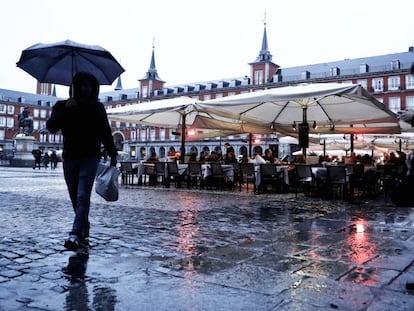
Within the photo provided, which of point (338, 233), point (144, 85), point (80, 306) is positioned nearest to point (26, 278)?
point (80, 306)

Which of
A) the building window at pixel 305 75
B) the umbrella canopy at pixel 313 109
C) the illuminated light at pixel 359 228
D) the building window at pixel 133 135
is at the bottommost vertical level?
the illuminated light at pixel 359 228

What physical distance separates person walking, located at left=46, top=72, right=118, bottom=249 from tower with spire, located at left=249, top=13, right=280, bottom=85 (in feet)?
181

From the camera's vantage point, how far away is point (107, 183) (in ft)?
12.8

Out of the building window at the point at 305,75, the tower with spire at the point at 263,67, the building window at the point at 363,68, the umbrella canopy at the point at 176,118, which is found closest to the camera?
the umbrella canopy at the point at 176,118

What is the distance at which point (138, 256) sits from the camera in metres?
3.30

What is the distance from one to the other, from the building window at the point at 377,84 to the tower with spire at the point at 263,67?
48.5 ft

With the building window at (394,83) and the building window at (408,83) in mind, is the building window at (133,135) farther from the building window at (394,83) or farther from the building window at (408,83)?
the building window at (408,83)

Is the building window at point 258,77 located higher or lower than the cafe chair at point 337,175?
higher

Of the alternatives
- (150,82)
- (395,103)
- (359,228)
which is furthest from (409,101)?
(359,228)

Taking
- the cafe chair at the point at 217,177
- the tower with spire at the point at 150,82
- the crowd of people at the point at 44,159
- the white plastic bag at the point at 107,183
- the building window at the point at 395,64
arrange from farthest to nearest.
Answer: the tower with spire at the point at 150,82, the building window at the point at 395,64, the crowd of people at the point at 44,159, the cafe chair at the point at 217,177, the white plastic bag at the point at 107,183

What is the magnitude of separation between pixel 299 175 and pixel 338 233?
5242 millimetres

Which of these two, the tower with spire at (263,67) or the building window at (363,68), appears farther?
the tower with spire at (263,67)

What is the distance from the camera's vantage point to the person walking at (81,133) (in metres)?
3.67

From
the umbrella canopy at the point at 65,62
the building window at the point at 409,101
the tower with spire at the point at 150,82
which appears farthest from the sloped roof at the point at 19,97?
the umbrella canopy at the point at 65,62
